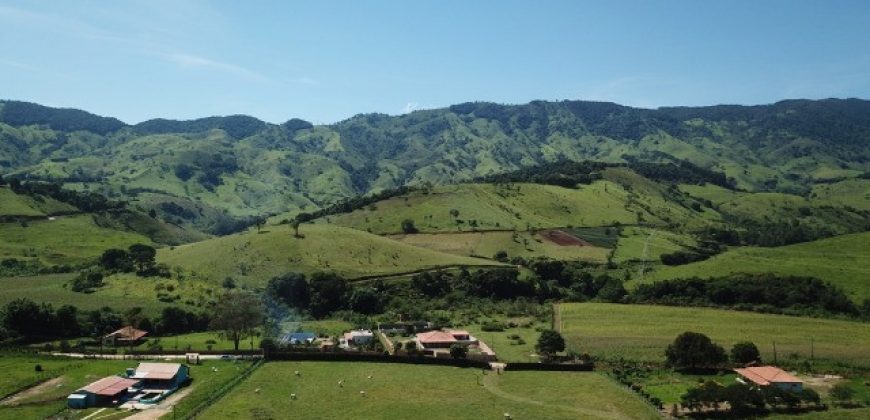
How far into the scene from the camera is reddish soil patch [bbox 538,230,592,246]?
17000 centimetres

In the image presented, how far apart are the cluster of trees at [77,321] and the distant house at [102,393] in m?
32.1

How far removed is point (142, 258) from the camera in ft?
432

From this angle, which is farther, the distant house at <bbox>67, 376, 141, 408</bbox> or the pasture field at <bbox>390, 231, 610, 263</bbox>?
the pasture field at <bbox>390, 231, 610, 263</bbox>

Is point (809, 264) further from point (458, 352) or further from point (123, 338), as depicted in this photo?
point (123, 338)

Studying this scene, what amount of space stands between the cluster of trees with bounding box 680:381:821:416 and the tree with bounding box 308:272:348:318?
65.1m

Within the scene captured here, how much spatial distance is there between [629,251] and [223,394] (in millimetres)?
123727

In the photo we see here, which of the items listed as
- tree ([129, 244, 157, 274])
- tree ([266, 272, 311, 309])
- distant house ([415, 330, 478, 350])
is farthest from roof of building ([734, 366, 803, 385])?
tree ([129, 244, 157, 274])

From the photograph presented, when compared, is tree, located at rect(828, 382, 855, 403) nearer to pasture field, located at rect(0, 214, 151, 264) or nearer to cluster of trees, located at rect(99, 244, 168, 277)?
cluster of trees, located at rect(99, 244, 168, 277)

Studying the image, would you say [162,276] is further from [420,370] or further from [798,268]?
[798,268]

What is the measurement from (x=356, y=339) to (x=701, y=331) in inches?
1915

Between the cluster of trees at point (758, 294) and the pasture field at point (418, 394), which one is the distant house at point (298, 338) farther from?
the cluster of trees at point (758, 294)

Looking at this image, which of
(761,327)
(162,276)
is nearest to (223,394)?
(162,276)

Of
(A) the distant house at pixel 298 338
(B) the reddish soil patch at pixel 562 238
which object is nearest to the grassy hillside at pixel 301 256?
(A) the distant house at pixel 298 338

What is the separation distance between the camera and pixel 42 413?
185 feet
